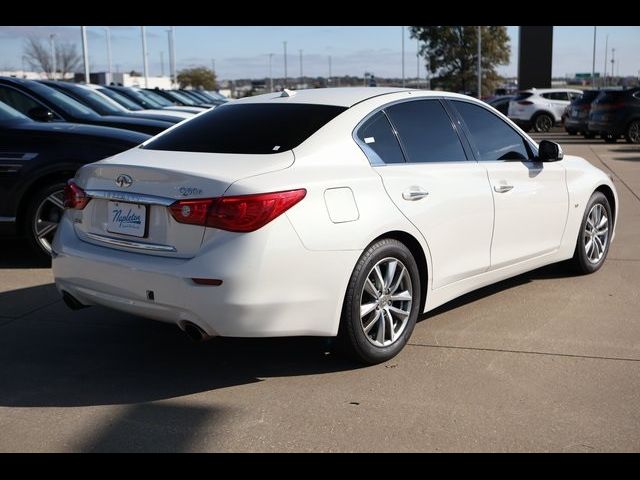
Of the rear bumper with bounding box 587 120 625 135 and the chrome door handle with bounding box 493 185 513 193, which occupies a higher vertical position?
the chrome door handle with bounding box 493 185 513 193

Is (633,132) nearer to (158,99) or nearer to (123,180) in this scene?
(158,99)

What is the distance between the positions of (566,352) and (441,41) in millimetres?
71849

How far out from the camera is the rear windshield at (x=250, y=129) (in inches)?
173

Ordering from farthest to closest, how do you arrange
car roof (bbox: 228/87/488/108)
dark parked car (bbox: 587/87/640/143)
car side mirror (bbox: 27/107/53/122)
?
dark parked car (bbox: 587/87/640/143) → car side mirror (bbox: 27/107/53/122) → car roof (bbox: 228/87/488/108)

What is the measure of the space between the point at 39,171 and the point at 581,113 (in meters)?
21.5

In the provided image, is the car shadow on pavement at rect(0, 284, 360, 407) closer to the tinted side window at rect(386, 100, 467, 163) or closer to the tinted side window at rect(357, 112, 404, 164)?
the tinted side window at rect(357, 112, 404, 164)

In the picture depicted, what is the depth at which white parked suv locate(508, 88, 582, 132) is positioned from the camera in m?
29.1

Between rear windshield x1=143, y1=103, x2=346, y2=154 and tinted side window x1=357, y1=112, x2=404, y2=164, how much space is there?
0.20 m

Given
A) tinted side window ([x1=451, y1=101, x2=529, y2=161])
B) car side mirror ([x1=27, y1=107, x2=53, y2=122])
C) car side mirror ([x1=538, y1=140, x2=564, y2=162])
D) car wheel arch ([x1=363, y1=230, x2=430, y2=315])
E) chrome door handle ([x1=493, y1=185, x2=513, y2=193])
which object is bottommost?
car wheel arch ([x1=363, y1=230, x2=430, y2=315])

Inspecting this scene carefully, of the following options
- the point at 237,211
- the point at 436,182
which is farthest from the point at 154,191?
the point at 436,182

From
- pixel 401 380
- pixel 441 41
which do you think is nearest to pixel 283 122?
pixel 401 380

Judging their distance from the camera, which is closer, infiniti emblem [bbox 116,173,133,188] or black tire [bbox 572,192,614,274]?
infiniti emblem [bbox 116,173,133,188]

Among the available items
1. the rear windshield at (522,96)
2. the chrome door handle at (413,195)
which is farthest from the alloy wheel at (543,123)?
the chrome door handle at (413,195)

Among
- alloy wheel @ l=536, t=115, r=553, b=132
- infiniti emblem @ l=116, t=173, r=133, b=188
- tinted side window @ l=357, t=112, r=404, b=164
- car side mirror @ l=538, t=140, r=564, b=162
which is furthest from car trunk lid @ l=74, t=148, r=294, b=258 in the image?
alloy wheel @ l=536, t=115, r=553, b=132
